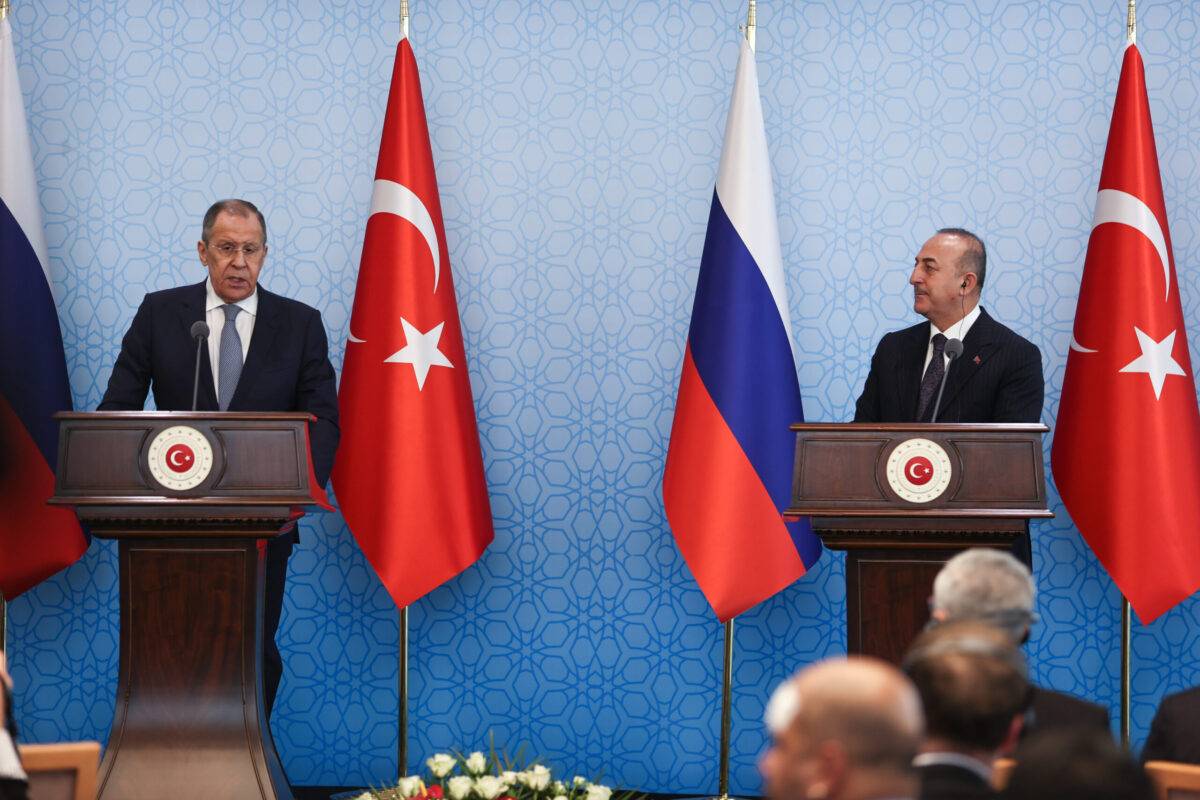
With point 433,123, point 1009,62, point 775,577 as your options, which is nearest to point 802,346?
point 775,577

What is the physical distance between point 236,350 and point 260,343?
0.08 m

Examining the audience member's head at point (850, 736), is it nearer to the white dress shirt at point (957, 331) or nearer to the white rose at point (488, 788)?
the white rose at point (488, 788)

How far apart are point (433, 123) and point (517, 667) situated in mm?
2223

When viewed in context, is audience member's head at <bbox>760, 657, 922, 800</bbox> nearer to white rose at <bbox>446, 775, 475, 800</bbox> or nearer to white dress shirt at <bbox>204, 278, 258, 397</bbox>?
white rose at <bbox>446, 775, 475, 800</bbox>

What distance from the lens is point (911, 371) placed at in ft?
15.2

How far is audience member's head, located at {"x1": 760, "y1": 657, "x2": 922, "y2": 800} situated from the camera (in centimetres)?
154

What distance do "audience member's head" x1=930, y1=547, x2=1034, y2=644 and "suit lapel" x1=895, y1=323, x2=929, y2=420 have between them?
2.02 m

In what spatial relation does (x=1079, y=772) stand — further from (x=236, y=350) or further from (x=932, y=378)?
(x=236, y=350)

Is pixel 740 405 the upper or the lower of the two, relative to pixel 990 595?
upper


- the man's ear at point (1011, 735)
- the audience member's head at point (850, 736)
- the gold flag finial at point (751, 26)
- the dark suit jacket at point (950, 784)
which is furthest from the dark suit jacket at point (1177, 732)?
the gold flag finial at point (751, 26)

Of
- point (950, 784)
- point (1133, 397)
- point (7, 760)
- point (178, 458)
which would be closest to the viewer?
point (950, 784)

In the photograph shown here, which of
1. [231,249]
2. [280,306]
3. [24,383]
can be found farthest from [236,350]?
[24,383]

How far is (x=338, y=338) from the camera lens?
224 inches

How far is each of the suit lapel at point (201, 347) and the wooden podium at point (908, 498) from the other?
1.93 meters
